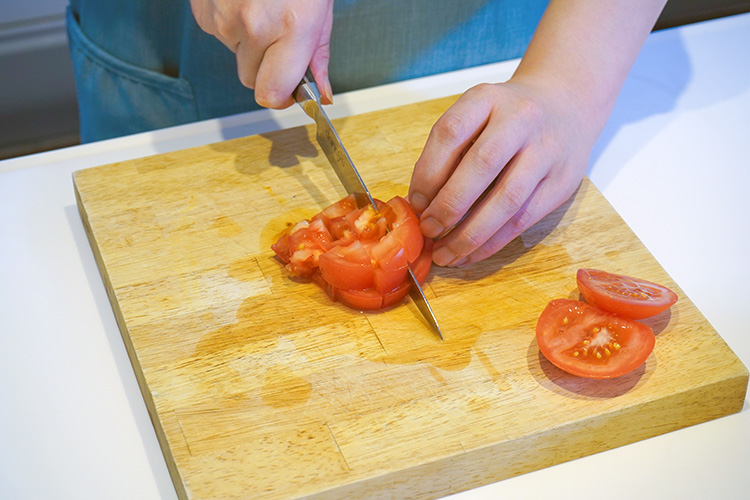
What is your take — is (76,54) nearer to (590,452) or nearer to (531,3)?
(531,3)

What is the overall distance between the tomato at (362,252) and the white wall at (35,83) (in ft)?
7.37

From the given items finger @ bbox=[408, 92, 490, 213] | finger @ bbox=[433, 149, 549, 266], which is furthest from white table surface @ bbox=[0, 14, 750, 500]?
finger @ bbox=[408, 92, 490, 213]

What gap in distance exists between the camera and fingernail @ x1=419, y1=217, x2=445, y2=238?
136 cm

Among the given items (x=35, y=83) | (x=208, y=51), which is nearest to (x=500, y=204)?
(x=208, y=51)

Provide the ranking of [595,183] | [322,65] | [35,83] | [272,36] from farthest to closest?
[35,83] < [595,183] < [322,65] < [272,36]

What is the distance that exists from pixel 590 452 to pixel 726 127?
0.98 meters

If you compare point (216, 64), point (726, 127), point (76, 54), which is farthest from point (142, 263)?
point (726, 127)

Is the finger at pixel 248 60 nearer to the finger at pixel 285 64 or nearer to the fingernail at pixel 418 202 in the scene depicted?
the finger at pixel 285 64

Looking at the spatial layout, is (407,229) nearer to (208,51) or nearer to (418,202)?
(418,202)

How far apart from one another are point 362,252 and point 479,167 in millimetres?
245

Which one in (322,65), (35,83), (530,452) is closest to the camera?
(530,452)

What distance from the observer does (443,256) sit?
139 cm

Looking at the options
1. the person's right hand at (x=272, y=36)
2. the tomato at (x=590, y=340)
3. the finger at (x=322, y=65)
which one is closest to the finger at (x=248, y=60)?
the person's right hand at (x=272, y=36)

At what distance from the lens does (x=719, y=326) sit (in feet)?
4.61
